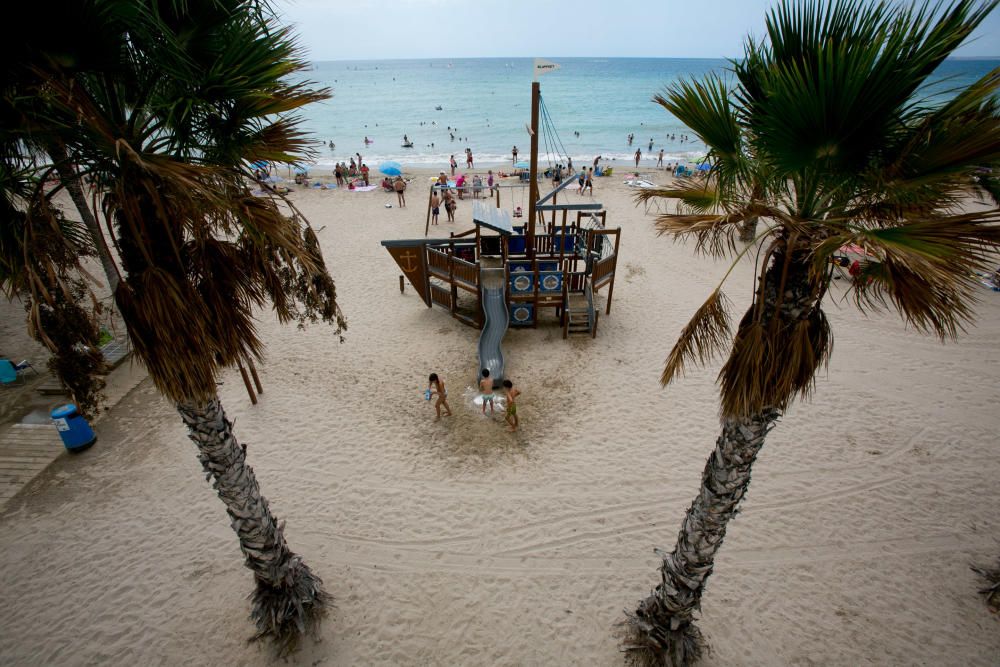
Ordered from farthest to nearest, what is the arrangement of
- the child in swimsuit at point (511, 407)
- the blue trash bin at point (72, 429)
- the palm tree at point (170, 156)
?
the child in swimsuit at point (511, 407) → the blue trash bin at point (72, 429) → the palm tree at point (170, 156)

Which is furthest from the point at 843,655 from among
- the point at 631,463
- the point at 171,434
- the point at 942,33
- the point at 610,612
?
the point at 171,434

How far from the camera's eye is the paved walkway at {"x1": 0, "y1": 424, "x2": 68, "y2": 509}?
7.63 m

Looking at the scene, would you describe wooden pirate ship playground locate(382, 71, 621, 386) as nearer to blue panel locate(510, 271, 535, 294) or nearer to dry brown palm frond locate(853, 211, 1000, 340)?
blue panel locate(510, 271, 535, 294)

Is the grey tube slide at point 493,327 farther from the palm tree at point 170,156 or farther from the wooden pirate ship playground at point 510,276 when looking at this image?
the palm tree at point 170,156

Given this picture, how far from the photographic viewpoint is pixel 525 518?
23.1ft

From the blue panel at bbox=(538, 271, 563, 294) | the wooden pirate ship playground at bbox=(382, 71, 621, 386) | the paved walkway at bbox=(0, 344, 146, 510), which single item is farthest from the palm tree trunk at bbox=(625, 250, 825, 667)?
the paved walkway at bbox=(0, 344, 146, 510)

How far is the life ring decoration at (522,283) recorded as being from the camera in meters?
11.9

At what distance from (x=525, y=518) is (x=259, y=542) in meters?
3.75

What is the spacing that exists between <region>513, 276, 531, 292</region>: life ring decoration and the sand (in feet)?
6.17

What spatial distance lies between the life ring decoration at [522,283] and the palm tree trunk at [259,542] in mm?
8029

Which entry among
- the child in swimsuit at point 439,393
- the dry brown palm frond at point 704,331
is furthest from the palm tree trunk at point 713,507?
the child in swimsuit at point 439,393

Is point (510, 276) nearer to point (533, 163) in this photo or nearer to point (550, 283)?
point (550, 283)

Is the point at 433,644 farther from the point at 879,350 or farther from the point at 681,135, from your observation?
the point at 681,135

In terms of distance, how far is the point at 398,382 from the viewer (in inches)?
401
